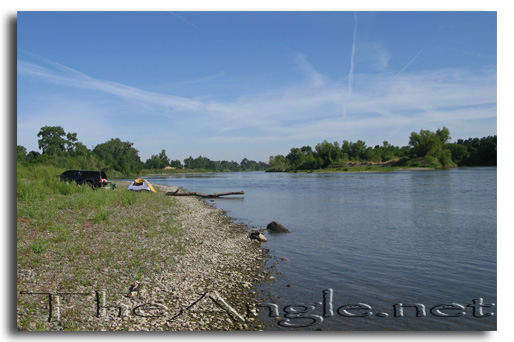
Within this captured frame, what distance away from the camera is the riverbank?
6535 mm

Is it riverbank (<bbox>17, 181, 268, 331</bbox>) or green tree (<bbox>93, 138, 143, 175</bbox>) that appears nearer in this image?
riverbank (<bbox>17, 181, 268, 331</bbox>)

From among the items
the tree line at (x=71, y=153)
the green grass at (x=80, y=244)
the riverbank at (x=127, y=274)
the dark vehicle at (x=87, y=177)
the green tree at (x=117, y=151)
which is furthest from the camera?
the dark vehicle at (x=87, y=177)

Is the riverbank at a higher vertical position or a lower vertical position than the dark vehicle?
lower

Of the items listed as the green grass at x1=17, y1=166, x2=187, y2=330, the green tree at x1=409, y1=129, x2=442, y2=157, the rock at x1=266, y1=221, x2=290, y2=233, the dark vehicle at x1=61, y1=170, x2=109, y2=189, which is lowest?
the rock at x1=266, y1=221, x2=290, y2=233

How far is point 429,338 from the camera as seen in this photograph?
21.3 feet

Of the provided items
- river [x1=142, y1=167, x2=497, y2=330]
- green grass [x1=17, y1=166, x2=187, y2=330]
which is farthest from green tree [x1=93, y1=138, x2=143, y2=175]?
river [x1=142, y1=167, x2=497, y2=330]

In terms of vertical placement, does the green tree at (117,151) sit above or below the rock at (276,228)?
above

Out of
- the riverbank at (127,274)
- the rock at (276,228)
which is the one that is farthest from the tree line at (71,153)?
the rock at (276,228)

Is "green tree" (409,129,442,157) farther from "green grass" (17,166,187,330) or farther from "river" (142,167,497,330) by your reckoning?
"green grass" (17,166,187,330)

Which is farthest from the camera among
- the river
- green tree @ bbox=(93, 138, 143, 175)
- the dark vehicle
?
the dark vehicle

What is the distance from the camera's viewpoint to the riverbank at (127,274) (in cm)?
654

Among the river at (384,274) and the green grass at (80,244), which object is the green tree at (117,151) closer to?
the green grass at (80,244)
